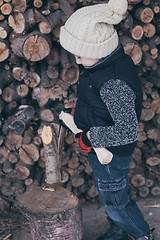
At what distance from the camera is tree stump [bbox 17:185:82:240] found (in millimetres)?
2010

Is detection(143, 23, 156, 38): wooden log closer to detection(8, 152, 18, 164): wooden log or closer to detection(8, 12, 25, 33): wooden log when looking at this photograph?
detection(8, 12, 25, 33): wooden log

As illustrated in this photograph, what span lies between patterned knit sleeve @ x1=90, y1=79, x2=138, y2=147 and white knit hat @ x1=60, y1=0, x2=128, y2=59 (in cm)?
22

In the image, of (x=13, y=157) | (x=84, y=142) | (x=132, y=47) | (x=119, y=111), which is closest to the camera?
(x=119, y=111)

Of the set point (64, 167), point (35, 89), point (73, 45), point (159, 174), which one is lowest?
point (159, 174)

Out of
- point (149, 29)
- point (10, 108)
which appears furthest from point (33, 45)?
point (149, 29)

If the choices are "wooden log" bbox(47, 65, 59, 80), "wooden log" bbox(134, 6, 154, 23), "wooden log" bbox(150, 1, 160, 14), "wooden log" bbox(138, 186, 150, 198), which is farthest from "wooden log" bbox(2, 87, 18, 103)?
"wooden log" bbox(138, 186, 150, 198)

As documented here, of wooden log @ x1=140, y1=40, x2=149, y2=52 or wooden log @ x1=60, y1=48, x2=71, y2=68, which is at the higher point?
wooden log @ x1=140, y1=40, x2=149, y2=52

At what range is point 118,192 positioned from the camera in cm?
188

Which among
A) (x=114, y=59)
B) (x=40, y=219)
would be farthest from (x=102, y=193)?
(x=114, y=59)

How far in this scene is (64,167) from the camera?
2.83 meters

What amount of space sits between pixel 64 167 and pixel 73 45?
5.12ft

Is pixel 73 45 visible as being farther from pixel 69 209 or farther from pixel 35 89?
pixel 69 209

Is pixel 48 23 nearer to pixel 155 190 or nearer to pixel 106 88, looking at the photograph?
pixel 106 88

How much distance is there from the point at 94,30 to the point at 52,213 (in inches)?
51.1
